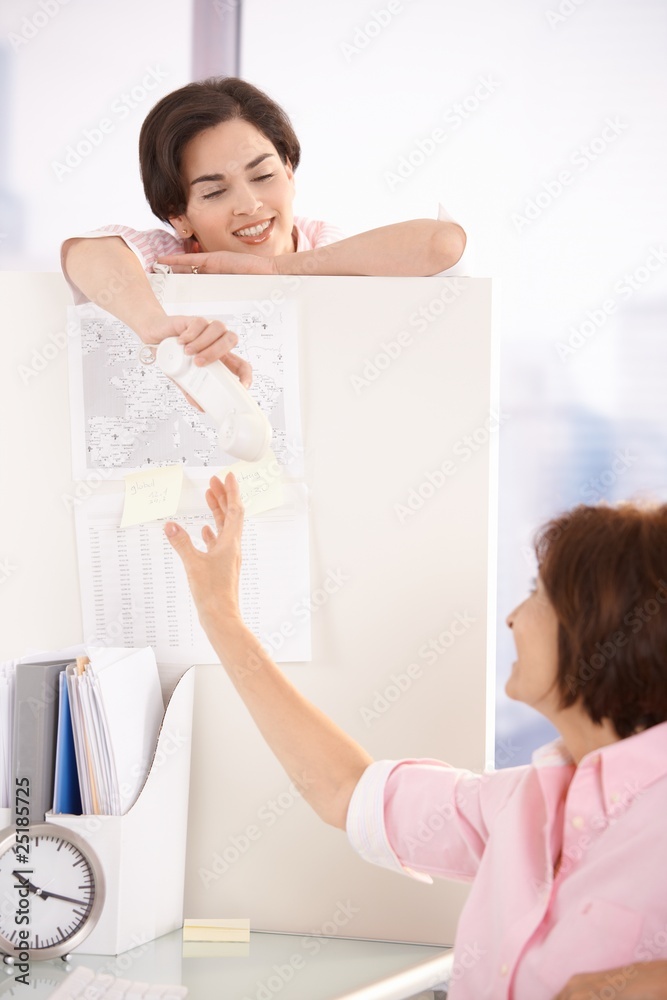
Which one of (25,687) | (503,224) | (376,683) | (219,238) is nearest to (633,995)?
(376,683)

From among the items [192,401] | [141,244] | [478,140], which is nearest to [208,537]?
[192,401]

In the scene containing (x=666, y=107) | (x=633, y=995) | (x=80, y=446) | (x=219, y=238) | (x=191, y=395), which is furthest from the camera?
(x=666, y=107)

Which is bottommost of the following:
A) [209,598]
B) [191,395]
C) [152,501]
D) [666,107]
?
[209,598]

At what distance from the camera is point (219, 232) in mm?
1393

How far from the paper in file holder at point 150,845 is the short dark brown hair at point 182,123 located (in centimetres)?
71

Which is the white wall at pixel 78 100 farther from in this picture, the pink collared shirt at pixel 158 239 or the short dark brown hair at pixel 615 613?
Result: the short dark brown hair at pixel 615 613

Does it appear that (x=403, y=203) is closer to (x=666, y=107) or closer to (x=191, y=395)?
(x=666, y=107)

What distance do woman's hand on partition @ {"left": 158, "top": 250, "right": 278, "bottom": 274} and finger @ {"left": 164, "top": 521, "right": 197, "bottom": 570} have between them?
13.8 inches

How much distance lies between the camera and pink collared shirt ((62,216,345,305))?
47.5 inches

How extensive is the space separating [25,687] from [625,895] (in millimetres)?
702

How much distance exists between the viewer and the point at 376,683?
1.22 meters

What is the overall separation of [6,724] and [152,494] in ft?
1.09

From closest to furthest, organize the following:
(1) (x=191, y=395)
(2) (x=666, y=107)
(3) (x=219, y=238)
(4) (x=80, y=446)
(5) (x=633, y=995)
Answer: (5) (x=633, y=995) < (1) (x=191, y=395) < (4) (x=80, y=446) < (3) (x=219, y=238) < (2) (x=666, y=107)

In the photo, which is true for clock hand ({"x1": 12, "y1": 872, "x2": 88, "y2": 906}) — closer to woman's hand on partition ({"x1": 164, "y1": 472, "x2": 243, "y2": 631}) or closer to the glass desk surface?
the glass desk surface
